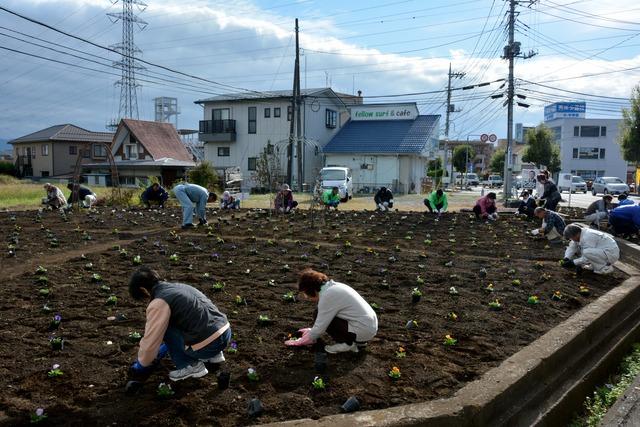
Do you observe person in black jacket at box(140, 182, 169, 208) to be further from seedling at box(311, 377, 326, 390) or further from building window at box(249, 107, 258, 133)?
building window at box(249, 107, 258, 133)

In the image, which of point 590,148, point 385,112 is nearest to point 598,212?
point 385,112

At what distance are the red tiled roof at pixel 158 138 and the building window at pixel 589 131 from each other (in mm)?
44325

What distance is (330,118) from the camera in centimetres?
4066

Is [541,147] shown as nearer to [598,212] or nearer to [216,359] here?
[598,212]

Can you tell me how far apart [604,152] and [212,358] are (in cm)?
6432

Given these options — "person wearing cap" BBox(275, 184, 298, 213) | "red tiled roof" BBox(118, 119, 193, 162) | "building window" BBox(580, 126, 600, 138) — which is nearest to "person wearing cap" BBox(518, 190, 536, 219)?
"person wearing cap" BBox(275, 184, 298, 213)

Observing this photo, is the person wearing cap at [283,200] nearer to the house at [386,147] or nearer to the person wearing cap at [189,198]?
the person wearing cap at [189,198]

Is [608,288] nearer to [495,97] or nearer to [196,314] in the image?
[196,314]

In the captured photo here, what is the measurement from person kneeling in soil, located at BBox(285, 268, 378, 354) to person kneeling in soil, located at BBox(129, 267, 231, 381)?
82cm

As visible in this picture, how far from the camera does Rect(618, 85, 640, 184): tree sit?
3600cm

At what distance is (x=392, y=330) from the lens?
16.4 ft

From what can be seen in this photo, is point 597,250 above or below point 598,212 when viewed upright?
below

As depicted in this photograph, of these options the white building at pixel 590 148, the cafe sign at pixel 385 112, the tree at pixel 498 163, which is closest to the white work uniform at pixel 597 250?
the cafe sign at pixel 385 112

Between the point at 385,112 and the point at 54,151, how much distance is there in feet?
103
